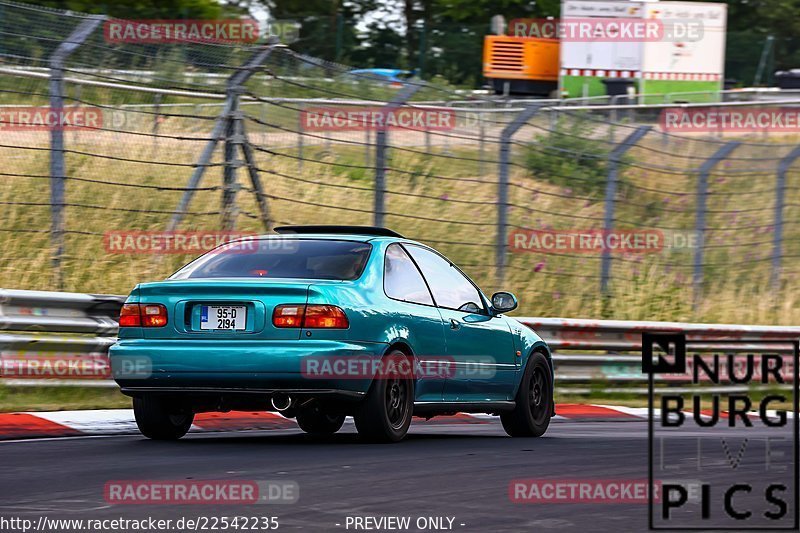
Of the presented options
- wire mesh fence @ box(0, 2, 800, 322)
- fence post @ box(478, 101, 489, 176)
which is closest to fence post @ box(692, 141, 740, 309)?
wire mesh fence @ box(0, 2, 800, 322)

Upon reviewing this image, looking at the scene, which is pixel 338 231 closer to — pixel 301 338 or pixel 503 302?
pixel 503 302

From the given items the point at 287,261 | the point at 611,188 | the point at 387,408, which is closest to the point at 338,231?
the point at 287,261

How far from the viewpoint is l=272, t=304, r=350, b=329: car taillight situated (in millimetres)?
8594

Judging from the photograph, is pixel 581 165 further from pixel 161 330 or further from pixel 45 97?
pixel 161 330

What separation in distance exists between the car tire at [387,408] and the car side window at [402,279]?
44 cm

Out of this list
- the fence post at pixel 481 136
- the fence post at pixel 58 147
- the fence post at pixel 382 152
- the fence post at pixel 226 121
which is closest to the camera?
the fence post at pixel 58 147

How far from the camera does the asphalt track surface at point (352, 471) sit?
20.3ft

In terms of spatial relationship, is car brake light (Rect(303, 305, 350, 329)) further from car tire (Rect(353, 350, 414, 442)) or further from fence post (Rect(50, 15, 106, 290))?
fence post (Rect(50, 15, 106, 290))

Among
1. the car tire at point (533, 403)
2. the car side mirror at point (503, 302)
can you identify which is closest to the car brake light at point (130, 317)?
the car side mirror at point (503, 302)

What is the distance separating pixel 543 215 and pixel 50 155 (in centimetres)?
904

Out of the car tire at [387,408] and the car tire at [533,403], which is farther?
the car tire at [533,403]

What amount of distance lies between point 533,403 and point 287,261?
8.35 ft

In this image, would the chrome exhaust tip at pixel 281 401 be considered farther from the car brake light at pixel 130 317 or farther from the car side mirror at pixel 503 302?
the car side mirror at pixel 503 302

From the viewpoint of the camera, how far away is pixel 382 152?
14.8m
